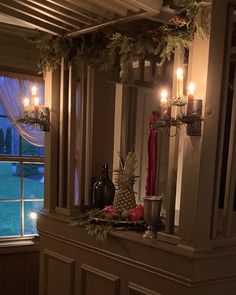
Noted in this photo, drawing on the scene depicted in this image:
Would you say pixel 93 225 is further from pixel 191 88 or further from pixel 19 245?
pixel 19 245

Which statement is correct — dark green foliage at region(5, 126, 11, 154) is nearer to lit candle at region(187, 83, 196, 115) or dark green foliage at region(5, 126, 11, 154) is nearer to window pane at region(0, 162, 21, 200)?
window pane at region(0, 162, 21, 200)

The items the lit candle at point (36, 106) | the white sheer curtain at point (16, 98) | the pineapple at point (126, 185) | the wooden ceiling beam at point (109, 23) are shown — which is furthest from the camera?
the white sheer curtain at point (16, 98)

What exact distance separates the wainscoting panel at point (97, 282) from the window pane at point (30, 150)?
1.65 metres

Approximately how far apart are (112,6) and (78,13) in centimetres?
26

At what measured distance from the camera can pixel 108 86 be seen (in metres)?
2.56

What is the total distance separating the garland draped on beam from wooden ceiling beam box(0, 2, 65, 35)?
2.6 inches

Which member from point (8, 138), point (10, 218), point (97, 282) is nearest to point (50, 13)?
point (97, 282)

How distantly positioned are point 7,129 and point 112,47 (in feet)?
5.82

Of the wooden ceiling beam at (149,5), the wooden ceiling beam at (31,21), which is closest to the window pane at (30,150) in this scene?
the wooden ceiling beam at (31,21)

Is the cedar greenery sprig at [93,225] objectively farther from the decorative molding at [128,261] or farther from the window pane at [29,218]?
the window pane at [29,218]

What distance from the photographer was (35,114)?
7.62 ft

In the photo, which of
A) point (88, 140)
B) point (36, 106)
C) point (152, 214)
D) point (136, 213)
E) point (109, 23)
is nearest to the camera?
point (152, 214)

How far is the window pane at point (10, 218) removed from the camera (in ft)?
11.4

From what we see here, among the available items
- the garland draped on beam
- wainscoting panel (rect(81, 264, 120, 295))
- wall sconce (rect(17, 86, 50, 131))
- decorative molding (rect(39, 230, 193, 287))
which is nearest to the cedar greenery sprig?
decorative molding (rect(39, 230, 193, 287))
